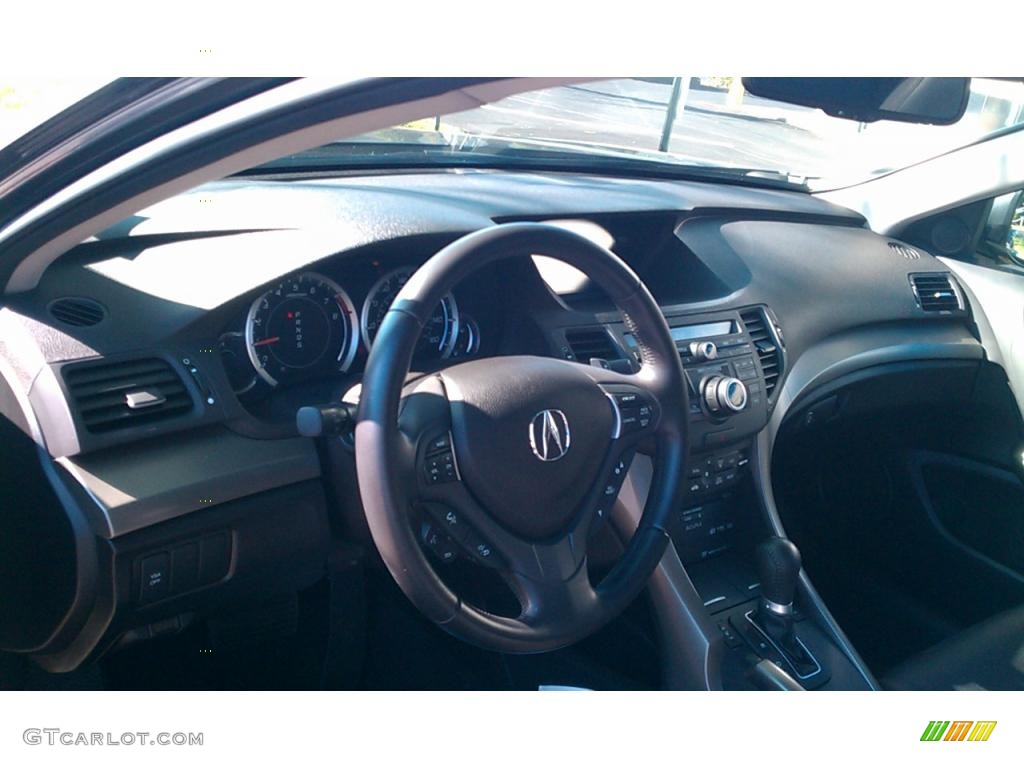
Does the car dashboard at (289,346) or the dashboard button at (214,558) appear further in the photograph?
the dashboard button at (214,558)

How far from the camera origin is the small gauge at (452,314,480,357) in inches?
79.1

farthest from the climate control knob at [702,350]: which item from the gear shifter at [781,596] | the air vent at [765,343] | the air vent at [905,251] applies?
the air vent at [905,251]

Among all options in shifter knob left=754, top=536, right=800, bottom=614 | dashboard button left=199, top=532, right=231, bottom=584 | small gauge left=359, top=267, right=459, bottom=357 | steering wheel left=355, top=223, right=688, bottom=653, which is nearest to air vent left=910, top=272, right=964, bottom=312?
shifter knob left=754, top=536, right=800, bottom=614

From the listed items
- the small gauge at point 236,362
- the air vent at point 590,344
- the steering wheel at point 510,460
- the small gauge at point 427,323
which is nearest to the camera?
the steering wheel at point 510,460

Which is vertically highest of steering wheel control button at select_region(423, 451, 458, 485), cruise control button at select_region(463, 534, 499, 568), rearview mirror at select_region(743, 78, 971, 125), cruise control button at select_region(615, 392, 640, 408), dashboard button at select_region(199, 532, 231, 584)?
rearview mirror at select_region(743, 78, 971, 125)

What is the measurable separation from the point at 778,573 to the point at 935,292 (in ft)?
4.34

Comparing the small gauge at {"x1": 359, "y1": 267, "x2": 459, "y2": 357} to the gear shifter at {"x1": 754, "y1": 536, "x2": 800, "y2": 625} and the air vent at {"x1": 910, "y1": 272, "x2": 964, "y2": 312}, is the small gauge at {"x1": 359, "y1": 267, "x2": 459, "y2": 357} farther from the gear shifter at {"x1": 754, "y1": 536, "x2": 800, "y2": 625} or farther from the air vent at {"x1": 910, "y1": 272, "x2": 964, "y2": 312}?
the air vent at {"x1": 910, "y1": 272, "x2": 964, "y2": 312}

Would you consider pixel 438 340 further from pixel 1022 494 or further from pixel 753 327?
pixel 1022 494

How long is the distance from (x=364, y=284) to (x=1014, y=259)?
236 cm

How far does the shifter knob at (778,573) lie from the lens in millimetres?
2137

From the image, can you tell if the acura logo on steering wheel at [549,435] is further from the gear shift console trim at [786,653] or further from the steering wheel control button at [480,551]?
the gear shift console trim at [786,653]

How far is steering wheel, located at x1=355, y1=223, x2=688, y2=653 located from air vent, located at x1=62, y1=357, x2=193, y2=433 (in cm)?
44

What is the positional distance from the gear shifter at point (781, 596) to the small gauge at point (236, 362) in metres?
1.31

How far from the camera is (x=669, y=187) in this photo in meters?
2.69
